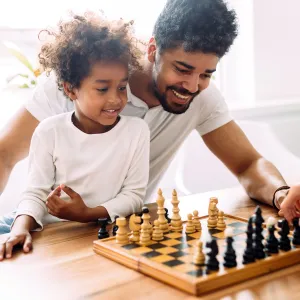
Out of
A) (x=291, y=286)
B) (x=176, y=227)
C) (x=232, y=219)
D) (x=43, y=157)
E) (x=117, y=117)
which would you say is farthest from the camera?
(x=117, y=117)

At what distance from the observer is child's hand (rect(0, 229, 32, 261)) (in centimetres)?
129

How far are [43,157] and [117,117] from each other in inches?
11.0

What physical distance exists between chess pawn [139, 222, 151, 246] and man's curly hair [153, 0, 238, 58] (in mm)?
704

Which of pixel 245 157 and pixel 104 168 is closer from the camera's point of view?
pixel 104 168

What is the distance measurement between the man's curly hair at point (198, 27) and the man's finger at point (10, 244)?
0.83 meters

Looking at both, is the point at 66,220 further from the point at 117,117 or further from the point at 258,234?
the point at 258,234

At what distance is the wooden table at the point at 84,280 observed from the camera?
3.35 feet

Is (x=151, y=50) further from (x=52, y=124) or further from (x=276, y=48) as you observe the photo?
(x=276, y=48)

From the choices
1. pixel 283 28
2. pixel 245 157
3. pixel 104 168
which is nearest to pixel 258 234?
pixel 104 168

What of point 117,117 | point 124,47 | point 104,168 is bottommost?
point 104,168

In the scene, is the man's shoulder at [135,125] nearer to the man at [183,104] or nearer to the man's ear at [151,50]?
the man at [183,104]

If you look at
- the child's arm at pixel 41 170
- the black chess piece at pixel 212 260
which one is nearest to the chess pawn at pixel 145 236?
the black chess piece at pixel 212 260

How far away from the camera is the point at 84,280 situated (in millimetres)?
1099

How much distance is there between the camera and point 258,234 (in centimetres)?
118
